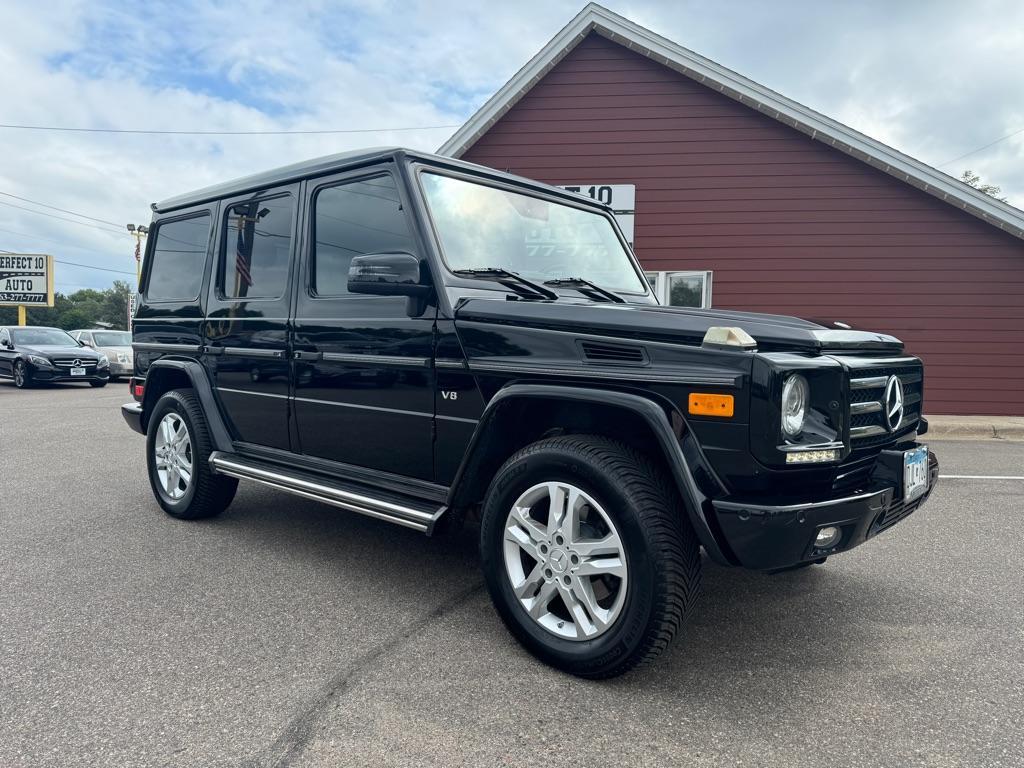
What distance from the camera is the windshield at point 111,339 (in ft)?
63.5

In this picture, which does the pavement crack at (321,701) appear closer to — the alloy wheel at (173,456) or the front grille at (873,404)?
the front grille at (873,404)

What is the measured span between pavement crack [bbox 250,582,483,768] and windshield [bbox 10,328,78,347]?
17.7m

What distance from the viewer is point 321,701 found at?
251 centimetres

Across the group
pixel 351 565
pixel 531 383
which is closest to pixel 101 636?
pixel 351 565

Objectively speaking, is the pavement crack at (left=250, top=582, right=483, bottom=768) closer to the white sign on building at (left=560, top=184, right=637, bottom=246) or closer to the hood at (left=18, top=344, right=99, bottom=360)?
the white sign on building at (left=560, top=184, right=637, bottom=246)

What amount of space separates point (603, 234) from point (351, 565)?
2.36 metres

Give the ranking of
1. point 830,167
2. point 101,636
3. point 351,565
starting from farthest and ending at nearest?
point 830,167 → point 351,565 → point 101,636

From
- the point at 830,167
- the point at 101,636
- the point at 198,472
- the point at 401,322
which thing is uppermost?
the point at 830,167

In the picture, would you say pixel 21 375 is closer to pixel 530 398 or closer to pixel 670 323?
pixel 530 398

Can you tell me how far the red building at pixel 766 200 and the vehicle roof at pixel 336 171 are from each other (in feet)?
25.1

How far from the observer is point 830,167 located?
1135cm

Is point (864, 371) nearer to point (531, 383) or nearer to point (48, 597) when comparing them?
point (531, 383)

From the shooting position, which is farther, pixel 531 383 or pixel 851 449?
pixel 531 383

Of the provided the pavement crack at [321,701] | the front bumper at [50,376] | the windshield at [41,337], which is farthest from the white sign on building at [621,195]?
the windshield at [41,337]
